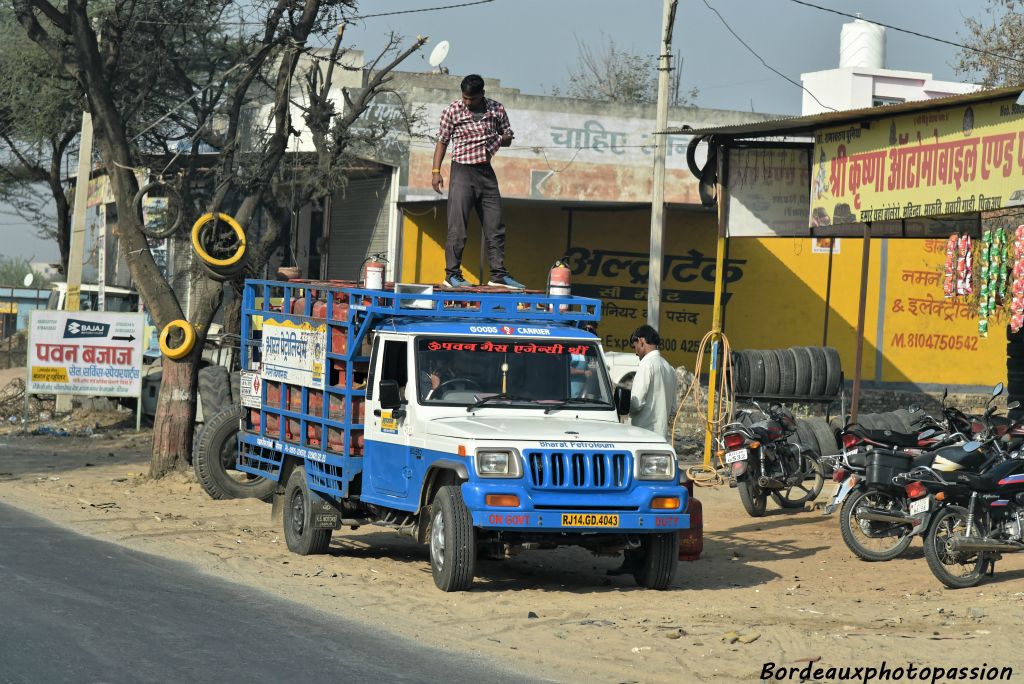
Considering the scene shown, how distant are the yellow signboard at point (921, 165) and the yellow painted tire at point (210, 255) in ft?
23.6

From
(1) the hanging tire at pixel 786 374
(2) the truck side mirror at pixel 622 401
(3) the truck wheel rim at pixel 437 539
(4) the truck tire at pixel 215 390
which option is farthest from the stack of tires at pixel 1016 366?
(4) the truck tire at pixel 215 390

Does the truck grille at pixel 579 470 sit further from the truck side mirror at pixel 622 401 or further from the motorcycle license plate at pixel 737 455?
the motorcycle license plate at pixel 737 455

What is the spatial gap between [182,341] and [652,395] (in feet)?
25.5

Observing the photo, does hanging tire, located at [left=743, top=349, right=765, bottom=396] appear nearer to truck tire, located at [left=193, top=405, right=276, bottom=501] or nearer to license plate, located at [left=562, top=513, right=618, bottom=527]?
truck tire, located at [left=193, top=405, right=276, bottom=501]

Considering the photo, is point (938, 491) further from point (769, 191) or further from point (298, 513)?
point (769, 191)

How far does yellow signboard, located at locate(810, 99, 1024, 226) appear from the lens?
44.9 ft

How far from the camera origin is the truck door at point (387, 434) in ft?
36.2

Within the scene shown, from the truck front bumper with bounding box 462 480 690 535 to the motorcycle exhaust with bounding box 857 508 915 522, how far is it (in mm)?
2596

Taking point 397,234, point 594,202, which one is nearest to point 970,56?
point 594,202

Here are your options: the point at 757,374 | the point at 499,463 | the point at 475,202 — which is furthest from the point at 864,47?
the point at 499,463

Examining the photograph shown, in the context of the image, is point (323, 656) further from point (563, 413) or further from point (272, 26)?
point (272, 26)

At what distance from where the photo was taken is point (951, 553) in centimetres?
1105

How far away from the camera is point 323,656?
26.4ft

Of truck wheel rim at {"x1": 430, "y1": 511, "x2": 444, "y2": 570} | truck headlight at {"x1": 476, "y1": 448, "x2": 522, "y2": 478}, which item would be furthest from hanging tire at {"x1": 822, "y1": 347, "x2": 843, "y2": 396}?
truck headlight at {"x1": 476, "y1": 448, "x2": 522, "y2": 478}
